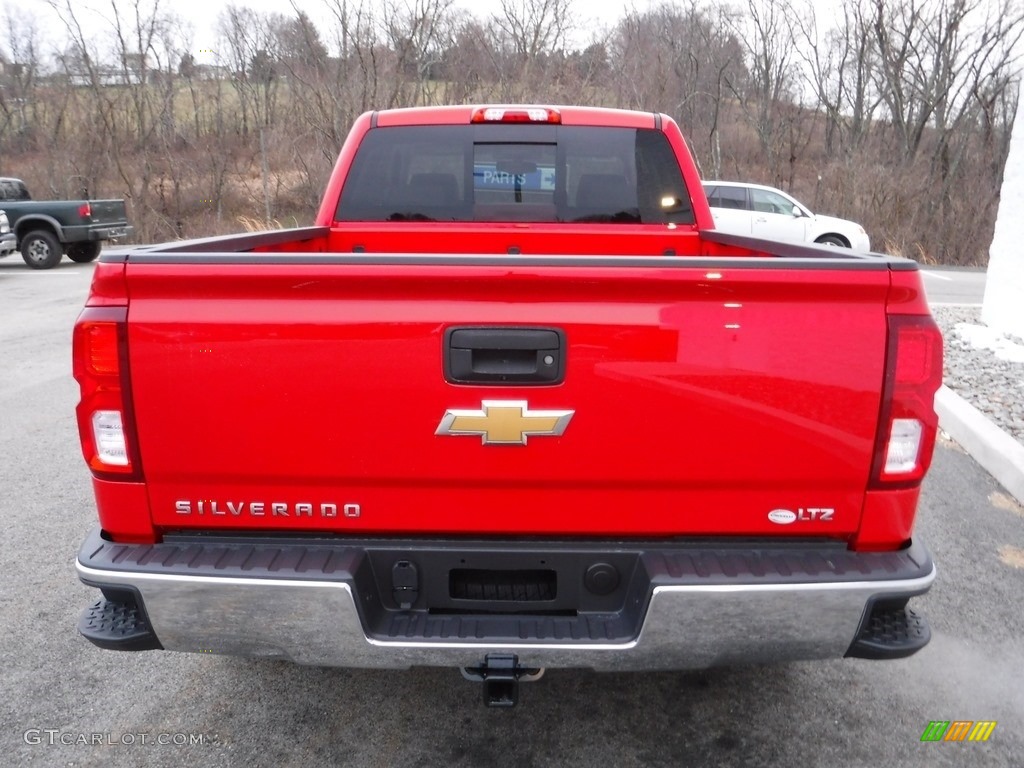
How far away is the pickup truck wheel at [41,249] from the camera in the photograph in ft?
54.6

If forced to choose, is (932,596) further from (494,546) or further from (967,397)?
(967,397)

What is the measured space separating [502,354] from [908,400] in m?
1.09

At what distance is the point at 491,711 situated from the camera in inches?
109

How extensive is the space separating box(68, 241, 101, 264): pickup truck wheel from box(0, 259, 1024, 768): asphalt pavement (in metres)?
16.9

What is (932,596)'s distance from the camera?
366cm

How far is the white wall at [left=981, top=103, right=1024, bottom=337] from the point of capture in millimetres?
8258

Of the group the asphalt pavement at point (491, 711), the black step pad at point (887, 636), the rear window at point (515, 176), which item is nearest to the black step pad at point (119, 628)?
the asphalt pavement at point (491, 711)

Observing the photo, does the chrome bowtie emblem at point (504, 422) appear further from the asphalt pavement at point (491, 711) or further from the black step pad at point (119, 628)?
the asphalt pavement at point (491, 711)

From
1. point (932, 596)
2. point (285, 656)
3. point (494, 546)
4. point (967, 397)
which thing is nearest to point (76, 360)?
point (285, 656)

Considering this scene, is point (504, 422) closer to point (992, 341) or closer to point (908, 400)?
point (908, 400)

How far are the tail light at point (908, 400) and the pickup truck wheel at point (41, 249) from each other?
18.8 m

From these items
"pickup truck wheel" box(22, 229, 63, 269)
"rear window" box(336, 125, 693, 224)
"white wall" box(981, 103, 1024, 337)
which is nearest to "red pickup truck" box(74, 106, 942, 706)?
"rear window" box(336, 125, 693, 224)

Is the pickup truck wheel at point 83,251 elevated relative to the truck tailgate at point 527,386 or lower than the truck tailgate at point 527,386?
lower

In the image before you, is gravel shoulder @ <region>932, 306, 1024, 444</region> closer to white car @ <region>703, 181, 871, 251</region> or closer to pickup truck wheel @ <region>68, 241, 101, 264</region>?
white car @ <region>703, 181, 871, 251</region>
